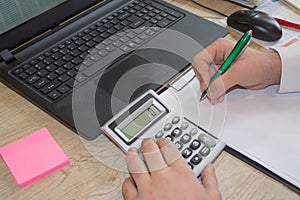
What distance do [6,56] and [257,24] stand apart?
0.50 meters

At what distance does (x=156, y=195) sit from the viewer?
0.47 meters

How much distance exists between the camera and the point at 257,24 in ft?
2.41

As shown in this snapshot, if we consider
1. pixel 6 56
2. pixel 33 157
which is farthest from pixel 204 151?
pixel 6 56

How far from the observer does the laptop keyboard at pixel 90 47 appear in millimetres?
634

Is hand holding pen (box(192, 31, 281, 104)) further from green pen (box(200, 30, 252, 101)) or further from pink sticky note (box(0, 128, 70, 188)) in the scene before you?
pink sticky note (box(0, 128, 70, 188))

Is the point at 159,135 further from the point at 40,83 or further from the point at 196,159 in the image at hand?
the point at 40,83

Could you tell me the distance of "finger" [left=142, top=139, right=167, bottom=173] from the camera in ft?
1.63

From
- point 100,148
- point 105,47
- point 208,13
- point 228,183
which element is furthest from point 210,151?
point 208,13

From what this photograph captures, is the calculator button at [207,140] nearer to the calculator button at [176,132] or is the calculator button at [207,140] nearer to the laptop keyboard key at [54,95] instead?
the calculator button at [176,132]

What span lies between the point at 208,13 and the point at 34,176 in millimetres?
525

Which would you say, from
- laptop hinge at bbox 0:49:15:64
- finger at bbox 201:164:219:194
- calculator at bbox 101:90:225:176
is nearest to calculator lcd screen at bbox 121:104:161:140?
calculator at bbox 101:90:225:176

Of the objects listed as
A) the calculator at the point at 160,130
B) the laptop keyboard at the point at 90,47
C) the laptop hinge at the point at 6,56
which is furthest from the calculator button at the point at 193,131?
the laptop hinge at the point at 6,56

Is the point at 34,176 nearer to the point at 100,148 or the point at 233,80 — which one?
the point at 100,148

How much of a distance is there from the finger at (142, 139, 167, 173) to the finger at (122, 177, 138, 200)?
0.03 metres
